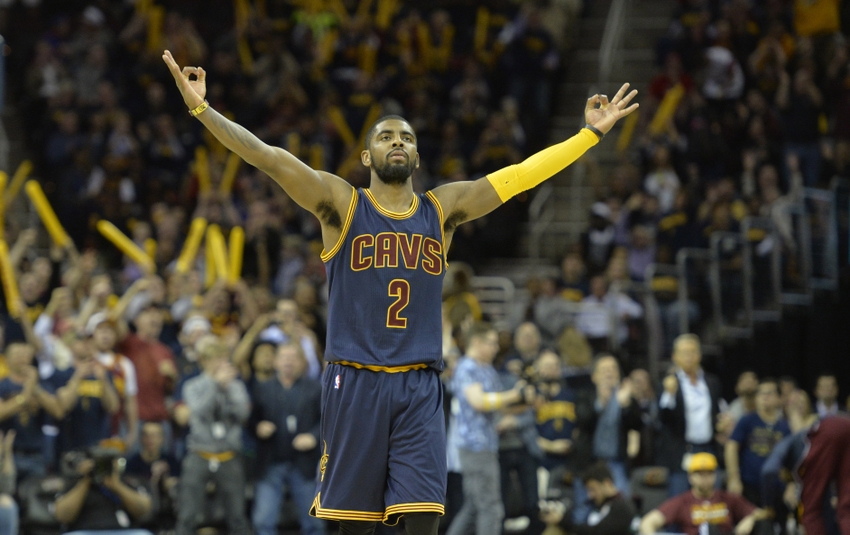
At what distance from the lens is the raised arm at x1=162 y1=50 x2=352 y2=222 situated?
5941 mm

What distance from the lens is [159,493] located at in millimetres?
11867

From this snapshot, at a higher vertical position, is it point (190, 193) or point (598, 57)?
point (598, 57)

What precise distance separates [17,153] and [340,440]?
571 inches

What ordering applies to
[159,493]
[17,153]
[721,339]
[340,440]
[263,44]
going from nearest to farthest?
1. [340,440]
2. [159,493]
3. [721,339]
4. [17,153]
5. [263,44]

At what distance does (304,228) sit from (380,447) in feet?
37.3

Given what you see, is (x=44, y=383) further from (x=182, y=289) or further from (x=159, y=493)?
(x=182, y=289)

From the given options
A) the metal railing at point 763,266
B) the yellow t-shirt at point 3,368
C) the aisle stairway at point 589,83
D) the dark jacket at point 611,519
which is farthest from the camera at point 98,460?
the aisle stairway at point 589,83

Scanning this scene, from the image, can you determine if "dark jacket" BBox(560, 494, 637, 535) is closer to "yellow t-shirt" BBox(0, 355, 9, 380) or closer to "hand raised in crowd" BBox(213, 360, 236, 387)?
"hand raised in crowd" BBox(213, 360, 236, 387)

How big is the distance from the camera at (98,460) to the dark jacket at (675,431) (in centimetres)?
538

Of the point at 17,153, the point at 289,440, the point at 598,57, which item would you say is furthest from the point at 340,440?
the point at 598,57

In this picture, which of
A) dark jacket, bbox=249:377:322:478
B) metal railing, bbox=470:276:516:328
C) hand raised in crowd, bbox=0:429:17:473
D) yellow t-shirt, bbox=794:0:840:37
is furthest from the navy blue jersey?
yellow t-shirt, bbox=794:0:840:37

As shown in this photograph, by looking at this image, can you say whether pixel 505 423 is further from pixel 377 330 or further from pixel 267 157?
pixel 267 157

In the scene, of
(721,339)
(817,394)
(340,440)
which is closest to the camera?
(340,440)

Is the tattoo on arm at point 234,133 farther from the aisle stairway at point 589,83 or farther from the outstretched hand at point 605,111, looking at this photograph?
the aisle stairway at point 589,83
